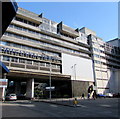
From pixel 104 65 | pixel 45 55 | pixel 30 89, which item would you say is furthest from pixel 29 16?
pixel 104 65

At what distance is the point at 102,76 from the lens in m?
61.4

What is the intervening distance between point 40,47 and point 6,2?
35462mm

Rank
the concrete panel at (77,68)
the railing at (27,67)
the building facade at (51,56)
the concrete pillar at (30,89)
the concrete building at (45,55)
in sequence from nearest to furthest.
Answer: the railing at (27,67) < the concrete pillar at (30,89) < the concrete building at (45,55) < the building facade at (51,56) < the concrete panel at (77,68)

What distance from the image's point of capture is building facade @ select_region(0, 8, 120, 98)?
38.3 metres

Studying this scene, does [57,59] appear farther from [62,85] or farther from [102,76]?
[102,76]

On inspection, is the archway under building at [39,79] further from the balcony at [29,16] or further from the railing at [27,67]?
the balcony at [29,16]

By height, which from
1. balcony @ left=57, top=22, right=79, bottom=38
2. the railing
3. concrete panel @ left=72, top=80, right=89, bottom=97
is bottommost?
concrete panel @ left=72, top=80, right=89, bottom=97

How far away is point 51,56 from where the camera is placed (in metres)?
45.3

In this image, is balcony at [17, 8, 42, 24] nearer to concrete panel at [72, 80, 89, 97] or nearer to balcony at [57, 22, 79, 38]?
balcony at [57, 22, 79, 38]

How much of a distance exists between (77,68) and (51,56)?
11.8m

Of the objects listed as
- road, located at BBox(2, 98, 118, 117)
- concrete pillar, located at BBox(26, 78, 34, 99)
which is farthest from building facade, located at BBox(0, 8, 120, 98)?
road, located at BBox(2, 98, 118, 117)

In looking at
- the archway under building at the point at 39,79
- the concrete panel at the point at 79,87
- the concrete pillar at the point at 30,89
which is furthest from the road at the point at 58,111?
the concrete panel at the point at 79,87

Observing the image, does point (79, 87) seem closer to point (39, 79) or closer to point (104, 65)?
point (39, 79)

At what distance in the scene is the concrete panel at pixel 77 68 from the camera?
156ft
